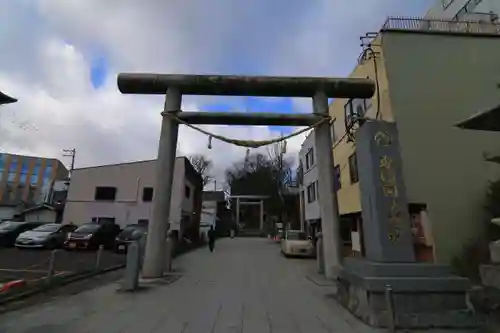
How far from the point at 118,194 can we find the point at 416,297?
85.9 feet

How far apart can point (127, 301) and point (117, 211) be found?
73.2 ft

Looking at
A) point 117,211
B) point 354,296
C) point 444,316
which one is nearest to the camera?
point 444,316

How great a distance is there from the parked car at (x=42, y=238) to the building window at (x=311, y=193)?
1647cm

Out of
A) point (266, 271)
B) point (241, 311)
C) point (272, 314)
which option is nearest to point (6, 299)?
point (241, 311)

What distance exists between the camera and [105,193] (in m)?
28.5

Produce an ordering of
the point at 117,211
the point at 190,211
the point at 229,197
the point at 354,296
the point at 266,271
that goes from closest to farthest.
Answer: the point at 354,296
the point at 266,271
the point at 117,211
the point at 190,211
the point at 229,197

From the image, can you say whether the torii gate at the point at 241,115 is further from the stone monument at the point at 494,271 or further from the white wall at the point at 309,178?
the white wall at the point at 309,178

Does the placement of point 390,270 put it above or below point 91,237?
below

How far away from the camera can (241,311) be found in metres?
6.53

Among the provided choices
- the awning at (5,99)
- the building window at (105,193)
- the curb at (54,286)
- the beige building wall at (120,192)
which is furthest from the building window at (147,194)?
the awning at (5,99)

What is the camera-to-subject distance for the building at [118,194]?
27.9 meters

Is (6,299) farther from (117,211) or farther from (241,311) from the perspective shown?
(117,211)

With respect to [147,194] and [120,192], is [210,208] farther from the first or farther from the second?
[120,192]

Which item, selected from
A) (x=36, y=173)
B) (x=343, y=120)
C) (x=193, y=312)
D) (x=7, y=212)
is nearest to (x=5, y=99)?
(x=193, y=312)
